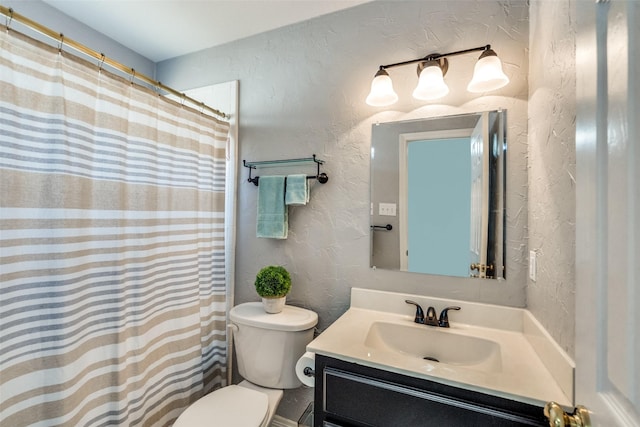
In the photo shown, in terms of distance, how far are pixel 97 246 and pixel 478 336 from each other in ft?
5.46

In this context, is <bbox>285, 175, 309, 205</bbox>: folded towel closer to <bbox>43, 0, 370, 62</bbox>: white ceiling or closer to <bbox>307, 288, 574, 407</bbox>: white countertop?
<bbox>307, 288, 574, 407</bbox>: white countertop

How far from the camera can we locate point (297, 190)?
5.50ft

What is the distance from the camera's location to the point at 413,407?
0.97 meters

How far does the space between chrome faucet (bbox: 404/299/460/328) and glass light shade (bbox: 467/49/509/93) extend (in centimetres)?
100

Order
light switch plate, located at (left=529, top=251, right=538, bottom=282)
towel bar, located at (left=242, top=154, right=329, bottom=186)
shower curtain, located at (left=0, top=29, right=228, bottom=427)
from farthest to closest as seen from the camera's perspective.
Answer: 1. towel bar, located at (left=242, top=154, right=329, bottom=186)
2. light switch plate, located at (left=529, top=251, right=538, bottom=282)
3. shower curtain, located at (left=0, top=29, right=228, bottom=427)

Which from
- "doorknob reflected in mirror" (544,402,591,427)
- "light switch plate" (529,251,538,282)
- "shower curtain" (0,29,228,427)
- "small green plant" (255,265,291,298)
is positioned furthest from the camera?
"small green plant" (255,265,291,298)

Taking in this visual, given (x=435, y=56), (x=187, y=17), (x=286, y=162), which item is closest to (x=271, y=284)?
(x=286, y=162)

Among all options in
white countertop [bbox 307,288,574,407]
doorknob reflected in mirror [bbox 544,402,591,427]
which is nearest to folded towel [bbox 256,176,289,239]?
white countertop [bbox 307,288,574,407]

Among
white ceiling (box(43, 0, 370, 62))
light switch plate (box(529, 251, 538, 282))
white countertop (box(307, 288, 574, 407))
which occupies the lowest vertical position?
white countertop (box(307, 288, 574, 407))

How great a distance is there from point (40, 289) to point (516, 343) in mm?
1839

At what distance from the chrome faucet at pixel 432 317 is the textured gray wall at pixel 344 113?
105 millimetres

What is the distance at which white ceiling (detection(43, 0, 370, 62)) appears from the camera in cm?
164

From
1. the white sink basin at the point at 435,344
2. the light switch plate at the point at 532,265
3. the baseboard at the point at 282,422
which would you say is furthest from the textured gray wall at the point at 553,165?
the baseboard at the point at 282,422

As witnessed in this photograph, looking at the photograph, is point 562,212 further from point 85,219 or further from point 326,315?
point 85,219
